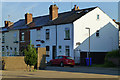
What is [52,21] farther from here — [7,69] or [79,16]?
[7,69]

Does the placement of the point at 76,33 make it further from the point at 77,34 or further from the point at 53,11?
the point at 53,11

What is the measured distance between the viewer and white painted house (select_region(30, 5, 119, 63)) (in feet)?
108

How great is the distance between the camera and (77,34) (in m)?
32.9

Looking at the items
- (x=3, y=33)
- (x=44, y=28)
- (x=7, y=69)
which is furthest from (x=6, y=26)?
(x=7, y=69)

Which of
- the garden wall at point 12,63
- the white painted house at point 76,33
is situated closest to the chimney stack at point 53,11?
the white painted house at point 76,33

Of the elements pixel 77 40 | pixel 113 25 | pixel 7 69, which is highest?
pixel 113 25

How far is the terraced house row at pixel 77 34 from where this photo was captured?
32.8 meters

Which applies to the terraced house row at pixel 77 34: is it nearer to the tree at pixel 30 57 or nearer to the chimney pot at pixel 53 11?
the chimney pot at pixel 53 11

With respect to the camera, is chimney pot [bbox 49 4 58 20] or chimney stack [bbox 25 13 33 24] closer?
chimney pot [bbox 49 4 58 20]

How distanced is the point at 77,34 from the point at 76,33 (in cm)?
27

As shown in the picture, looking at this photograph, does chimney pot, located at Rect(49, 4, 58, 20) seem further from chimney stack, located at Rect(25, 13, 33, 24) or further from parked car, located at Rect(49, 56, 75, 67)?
parked car, located at Rect(49, 56, 75, 67)

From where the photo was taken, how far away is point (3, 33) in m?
48.3

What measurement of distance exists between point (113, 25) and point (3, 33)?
24362 mm

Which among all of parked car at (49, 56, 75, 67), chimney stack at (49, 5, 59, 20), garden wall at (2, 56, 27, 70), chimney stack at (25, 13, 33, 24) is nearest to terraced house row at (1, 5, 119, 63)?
chimney stack at (49, 5, 59, 20)
